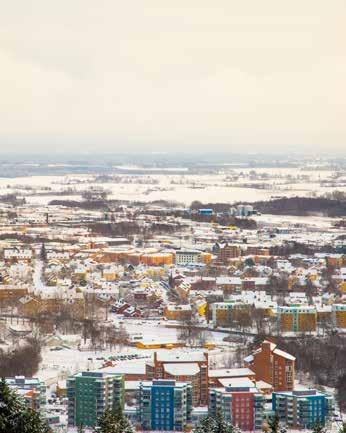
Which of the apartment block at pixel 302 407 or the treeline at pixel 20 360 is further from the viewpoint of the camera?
the treeline at pixel 20 360

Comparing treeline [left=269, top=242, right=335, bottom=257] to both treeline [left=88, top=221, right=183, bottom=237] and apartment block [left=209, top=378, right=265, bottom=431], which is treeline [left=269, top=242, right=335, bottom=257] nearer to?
treeline [left=88, top=221, right=183, bottom=237]

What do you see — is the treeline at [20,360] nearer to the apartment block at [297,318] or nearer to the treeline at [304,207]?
the apartment block at [297,318]

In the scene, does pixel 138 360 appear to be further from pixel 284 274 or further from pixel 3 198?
pixel 3 198

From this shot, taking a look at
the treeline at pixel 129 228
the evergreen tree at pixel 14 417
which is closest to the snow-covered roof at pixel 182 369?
the evergreen tree at pixel 14 417

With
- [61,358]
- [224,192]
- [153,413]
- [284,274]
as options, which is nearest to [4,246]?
[284,274]

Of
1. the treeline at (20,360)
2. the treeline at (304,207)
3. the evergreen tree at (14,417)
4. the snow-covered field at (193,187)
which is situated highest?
the evergreen tree at (14,417)

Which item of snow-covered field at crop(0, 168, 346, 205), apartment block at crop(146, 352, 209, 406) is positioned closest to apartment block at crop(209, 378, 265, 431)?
apartment block at crop(146, 352, 209, 406)
